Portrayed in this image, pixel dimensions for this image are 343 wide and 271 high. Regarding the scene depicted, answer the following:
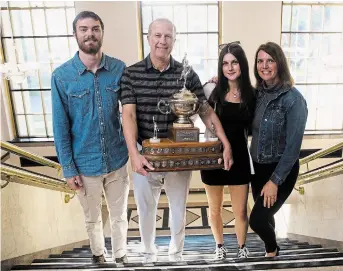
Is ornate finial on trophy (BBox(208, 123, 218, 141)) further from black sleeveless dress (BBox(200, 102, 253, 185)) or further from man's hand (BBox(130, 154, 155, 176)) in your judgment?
man's hand (BBox(130, 154, 155, 176))

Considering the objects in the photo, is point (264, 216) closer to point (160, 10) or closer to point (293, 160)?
point (293, 160)

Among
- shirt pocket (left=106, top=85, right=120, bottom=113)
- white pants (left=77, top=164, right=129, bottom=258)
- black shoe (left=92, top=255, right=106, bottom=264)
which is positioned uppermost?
shirt pocket (left=106, top=85, right=120, bottom=113)

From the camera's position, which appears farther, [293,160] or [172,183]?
[172,183]

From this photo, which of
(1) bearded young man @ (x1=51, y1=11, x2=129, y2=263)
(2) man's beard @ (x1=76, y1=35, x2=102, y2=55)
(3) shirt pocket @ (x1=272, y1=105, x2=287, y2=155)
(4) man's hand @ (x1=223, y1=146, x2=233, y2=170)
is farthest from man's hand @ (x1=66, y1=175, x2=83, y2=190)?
(3) shirt pocket @ (x1=272, y1=105, x2=287, y2=155)

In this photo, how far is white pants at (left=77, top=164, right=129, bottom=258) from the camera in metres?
2.24

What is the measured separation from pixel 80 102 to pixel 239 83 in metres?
1.01

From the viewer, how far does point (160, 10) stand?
18.9 feet

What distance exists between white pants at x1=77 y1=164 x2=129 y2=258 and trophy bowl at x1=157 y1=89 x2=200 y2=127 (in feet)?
1.72

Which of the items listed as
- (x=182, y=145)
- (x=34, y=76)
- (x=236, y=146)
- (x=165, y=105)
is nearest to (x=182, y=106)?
(x=165, y=105)

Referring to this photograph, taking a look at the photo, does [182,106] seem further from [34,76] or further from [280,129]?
[34,76]

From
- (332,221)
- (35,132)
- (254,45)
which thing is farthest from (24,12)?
(332,221)

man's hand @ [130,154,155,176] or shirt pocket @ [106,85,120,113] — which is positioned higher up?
shirt pocket @ [106,85,120,113]

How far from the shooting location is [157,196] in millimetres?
2326

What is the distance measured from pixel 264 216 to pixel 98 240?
1.21 meters
